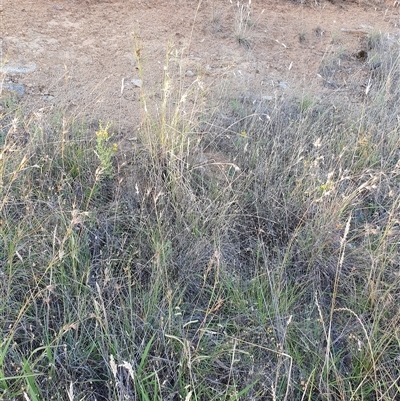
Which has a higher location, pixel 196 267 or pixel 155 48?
pixel 155 48

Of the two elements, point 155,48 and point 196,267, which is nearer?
point 196,267

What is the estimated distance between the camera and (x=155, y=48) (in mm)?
3568

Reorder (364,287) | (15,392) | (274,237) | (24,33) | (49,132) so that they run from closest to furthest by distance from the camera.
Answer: (15,392) < (364,287) < (274,237) < (49,132) < (24,33)

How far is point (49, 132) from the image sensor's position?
246 cm

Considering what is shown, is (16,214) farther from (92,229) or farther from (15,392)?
(15,392)

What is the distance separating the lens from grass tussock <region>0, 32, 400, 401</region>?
1533 millimetres

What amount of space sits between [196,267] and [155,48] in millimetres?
2264

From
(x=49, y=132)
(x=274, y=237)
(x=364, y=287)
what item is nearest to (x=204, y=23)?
(x=49, y=132)

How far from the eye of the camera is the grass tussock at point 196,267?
153 centimetres

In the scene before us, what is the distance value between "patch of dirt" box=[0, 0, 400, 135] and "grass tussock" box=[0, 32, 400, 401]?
1.13ft

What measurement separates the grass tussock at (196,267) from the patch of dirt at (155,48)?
13.5 inches

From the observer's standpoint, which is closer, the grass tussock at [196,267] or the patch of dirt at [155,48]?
the grass tussock at [196,267]

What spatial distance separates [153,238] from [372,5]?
15.2ft

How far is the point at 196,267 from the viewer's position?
1.96 m
